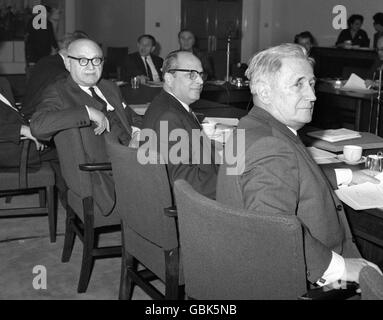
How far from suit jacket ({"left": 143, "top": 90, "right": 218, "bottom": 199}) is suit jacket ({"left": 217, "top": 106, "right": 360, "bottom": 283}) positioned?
0.67 metres

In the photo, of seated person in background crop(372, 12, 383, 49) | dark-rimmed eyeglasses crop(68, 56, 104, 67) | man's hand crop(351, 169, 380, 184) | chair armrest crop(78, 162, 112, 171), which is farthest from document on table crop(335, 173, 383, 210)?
seated person in background crop(372, 12, 383, 49)

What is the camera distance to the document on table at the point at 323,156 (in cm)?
260

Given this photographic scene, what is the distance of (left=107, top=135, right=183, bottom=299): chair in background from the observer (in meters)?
2.12

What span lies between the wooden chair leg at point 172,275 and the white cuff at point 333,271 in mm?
687

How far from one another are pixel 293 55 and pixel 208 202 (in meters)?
0.59

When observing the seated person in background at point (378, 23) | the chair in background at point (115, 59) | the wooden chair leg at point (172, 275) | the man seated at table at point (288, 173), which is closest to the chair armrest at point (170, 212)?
the wooden chair leg at point (172, 275)

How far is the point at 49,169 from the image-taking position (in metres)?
3.50

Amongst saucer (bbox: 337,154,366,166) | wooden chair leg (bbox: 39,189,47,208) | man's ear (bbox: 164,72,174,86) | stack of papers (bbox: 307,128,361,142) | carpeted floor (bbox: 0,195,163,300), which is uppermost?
A: man's ear (bbox: 164,72,174,86)

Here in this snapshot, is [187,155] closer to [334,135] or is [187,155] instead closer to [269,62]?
[269,62]

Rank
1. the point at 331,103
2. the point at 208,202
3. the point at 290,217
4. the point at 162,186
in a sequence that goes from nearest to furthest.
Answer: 1. the point at 290,217
2. the point at 208,202
3. the point at 162,186
4. the point at 331,103

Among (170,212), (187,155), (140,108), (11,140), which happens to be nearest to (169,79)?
(187,155)

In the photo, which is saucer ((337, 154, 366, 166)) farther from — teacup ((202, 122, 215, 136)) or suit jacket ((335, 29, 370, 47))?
suit jacket ((335, 29, 370, 47))
